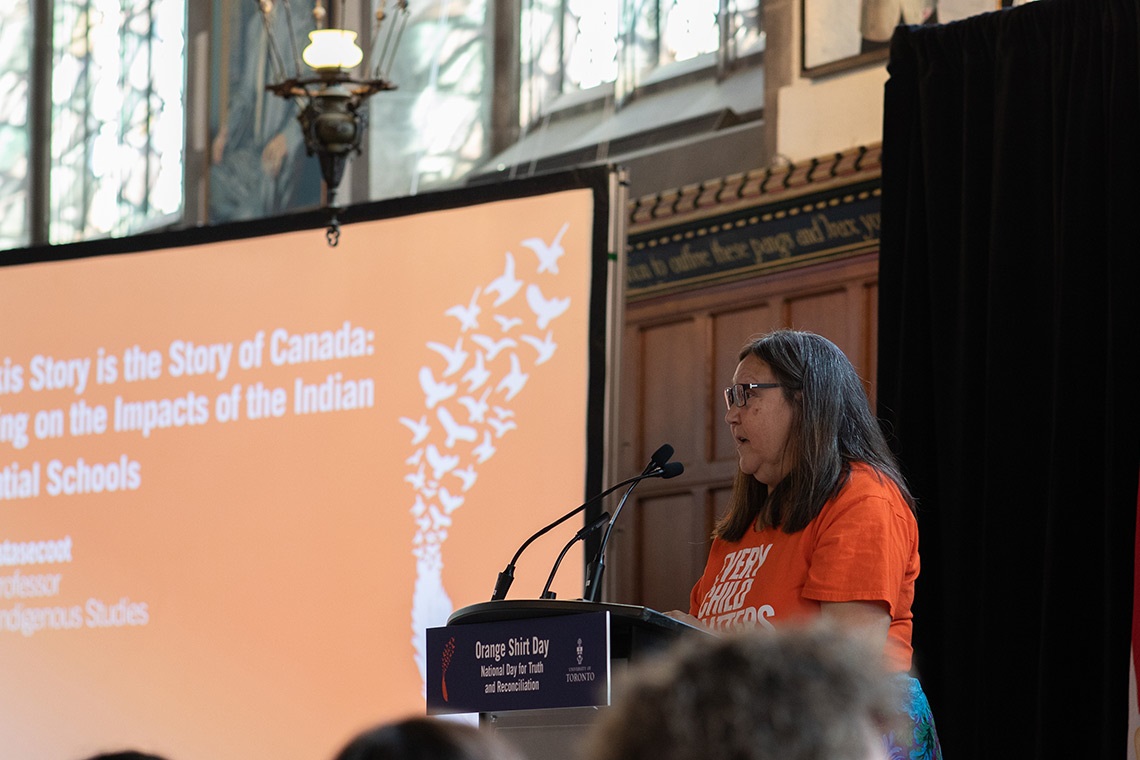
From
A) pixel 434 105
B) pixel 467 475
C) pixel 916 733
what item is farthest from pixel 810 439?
pixel 434 105

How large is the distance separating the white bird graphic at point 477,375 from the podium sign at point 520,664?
2.53 meters

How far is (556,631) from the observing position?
2.22 metres

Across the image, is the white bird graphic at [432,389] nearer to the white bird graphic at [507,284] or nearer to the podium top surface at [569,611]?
the white bird graphic at [507,284]

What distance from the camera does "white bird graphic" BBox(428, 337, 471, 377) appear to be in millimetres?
5027

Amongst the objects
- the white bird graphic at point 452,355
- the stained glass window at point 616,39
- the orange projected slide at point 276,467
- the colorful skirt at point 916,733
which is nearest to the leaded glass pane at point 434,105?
the stained glass window at point 616,39

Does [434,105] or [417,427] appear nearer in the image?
[417,427]

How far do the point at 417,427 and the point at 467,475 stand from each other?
0.27 m

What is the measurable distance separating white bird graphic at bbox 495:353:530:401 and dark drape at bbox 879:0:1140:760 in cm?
108

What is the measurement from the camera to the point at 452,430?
16.3ft

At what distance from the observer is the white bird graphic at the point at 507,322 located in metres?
4.93

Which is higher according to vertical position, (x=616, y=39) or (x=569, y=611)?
(x=616, y=39)

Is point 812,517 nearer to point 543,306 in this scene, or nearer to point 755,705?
point 755,705

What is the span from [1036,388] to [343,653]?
223 centimetres

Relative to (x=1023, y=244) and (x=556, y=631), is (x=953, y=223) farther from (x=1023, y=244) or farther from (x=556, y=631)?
(x=556, y=631)
